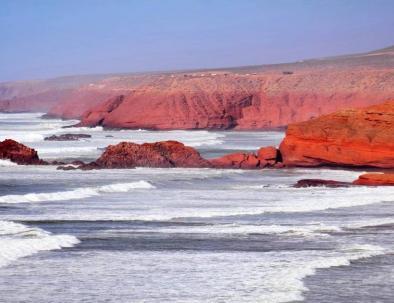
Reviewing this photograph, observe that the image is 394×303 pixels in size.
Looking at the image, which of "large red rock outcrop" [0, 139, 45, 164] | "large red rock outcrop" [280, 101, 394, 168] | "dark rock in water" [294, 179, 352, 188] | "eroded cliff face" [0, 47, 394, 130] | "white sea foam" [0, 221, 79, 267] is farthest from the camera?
"eroded cliff face" [0, 47, 394, 130]

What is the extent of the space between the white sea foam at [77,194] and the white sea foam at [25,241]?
7.58m

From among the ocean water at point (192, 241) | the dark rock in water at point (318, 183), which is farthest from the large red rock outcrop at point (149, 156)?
the dark rock in water at point (318, 183)

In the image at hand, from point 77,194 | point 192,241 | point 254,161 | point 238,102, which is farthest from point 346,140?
point 238,102

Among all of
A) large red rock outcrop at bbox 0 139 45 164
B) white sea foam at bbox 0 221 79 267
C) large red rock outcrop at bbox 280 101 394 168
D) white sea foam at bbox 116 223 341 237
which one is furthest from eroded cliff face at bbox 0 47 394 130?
white sea foam at bbox 0 221 79 267

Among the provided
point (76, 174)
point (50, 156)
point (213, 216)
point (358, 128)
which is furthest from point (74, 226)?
point (50, 156)

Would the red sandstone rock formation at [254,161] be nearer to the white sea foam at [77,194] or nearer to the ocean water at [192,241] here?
the ocean water at [192,241]

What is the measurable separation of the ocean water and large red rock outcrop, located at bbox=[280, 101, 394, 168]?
15.0 ft

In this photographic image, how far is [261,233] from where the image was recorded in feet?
75.0

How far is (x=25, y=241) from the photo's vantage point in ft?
68.4

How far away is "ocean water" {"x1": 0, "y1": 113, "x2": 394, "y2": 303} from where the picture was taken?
16.2 metres

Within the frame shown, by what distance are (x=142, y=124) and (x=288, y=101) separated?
16.6 m

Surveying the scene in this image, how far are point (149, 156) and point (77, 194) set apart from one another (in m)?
12.6

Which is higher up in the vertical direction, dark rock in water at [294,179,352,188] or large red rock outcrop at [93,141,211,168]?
large red rock outcrop at [93,141,211,168]

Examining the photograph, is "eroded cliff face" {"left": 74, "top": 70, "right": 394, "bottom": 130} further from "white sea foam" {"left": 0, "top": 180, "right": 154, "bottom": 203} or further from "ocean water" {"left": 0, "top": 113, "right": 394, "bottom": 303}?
"white sea foam" {"left": 0, "top": 180, "right": 154, "bottom": 203}
